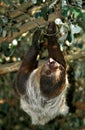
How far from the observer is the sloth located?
13.7ft

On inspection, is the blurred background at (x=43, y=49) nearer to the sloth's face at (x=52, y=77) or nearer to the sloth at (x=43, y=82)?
the sloth at (x=43, y=82)

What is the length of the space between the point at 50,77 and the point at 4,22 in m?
0.90

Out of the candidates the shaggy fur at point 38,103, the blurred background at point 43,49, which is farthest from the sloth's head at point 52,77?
the shaggy fur at point 38,103

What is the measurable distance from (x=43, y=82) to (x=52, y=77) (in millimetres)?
150

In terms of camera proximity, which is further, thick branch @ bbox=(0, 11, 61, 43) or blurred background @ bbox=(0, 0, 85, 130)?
thick branch @ bbox=(0, 11, 61, 43)

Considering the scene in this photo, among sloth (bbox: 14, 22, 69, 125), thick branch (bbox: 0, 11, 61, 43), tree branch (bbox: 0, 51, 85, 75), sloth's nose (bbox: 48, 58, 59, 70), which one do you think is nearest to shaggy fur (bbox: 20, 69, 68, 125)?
sloth (bbox: 14, 22, 69, 125)

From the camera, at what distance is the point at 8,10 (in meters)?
3.82

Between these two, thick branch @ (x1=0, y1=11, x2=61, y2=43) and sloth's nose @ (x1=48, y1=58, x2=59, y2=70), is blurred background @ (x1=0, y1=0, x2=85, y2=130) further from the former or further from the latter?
sloth's nose @ (x1=48, y1=58, x2=59, y2=70)

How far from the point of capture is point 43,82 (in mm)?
4312

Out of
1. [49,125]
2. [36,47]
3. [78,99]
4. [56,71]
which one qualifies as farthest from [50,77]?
[49,125]

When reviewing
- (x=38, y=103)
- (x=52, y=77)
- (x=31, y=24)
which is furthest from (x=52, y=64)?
(x=38, y=103)

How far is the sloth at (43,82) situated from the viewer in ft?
13.7

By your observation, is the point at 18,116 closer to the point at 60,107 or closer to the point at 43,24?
the point at 60,107

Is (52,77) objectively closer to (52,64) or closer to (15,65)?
(52,64)
